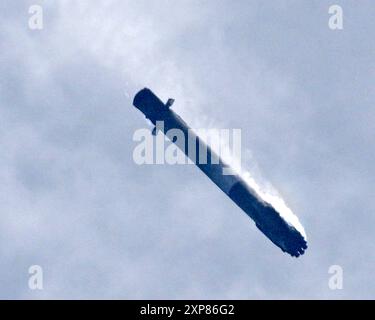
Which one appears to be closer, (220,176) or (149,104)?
(149,104)

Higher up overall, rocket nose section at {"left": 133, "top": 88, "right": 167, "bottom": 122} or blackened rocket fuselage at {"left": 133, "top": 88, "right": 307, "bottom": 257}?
rocket nose section at {"left": 133, "top": 88, "right": 167, "bottom": 122}

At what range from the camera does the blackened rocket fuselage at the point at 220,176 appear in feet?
266

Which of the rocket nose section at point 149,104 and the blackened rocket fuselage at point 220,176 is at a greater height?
the rocket nose section at point 149,104

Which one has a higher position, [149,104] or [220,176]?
[149,104]

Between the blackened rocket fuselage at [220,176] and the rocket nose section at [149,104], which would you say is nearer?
the blackened rocket fuselage at [220,176]

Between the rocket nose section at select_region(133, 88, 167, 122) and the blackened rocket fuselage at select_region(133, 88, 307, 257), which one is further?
the rocket nose section at select_region(133, 88, 167, 122)

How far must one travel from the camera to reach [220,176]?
82.6 meters

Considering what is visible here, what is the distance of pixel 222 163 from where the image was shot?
82.7 metres

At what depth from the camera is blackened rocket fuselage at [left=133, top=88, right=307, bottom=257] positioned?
80.9 metres
